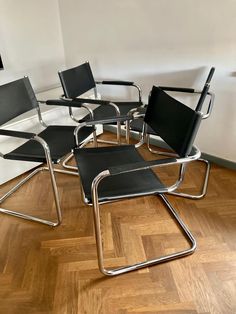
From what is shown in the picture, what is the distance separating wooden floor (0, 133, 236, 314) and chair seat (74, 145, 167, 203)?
0.43 m

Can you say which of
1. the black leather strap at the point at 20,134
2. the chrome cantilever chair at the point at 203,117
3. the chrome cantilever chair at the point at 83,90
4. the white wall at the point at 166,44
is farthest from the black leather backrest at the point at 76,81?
the black leather strap at the point at 20,134

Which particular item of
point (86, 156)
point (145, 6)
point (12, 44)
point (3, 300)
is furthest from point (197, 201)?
point (12, 44)

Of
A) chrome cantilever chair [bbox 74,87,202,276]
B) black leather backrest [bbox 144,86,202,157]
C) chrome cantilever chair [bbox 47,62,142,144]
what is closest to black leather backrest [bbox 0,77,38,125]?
chrome cantilever chair [bbox 47,62,142,144]

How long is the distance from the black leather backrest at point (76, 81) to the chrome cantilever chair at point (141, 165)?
2.19 ft

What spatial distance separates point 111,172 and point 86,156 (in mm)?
516

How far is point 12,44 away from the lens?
A: 2.52 metres

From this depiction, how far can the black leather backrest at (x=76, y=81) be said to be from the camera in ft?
7.11

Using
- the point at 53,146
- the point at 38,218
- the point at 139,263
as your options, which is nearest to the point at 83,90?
the point at 53,146

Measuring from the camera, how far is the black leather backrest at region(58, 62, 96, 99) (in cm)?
217

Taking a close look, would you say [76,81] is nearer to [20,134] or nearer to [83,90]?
[83,90]

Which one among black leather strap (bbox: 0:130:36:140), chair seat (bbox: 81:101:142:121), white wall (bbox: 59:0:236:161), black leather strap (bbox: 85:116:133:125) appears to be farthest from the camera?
chair seat (bbox: 81:101:142:121)

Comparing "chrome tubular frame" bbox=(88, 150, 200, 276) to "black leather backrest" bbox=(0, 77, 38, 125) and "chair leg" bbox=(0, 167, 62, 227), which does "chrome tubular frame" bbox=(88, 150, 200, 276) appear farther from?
"black leather backrest" bbox=(0, 77, 38, 125)

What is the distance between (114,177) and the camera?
4.71 feet

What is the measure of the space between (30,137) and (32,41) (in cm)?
156
